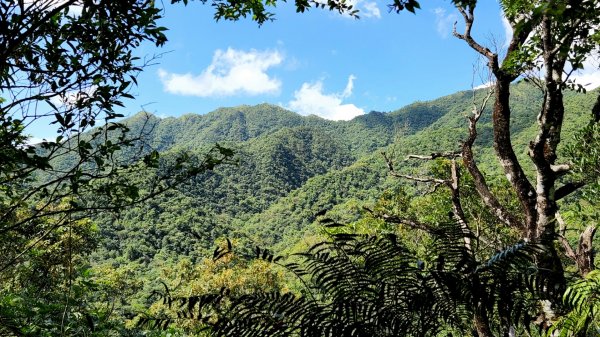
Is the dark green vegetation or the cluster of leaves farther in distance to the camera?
the dark green vegetation

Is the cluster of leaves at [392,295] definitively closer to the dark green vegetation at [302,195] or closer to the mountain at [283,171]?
the dark green vegetation at [302,195]

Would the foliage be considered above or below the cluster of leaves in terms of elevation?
below

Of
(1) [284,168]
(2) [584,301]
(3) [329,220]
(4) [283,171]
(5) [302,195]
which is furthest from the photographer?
(1) [284,168]

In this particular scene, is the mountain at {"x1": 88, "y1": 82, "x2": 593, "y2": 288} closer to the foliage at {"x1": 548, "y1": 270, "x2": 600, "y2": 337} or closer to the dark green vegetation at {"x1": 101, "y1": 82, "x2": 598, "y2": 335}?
the dark green vegetation at {"x1": 101, "y1": 82, "x2": 598, "y2": 335}

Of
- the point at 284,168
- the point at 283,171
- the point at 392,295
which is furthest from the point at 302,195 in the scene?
the point at 392,295

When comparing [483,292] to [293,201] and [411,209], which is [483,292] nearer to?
[411,209]

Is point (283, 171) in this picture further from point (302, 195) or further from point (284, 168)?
point (302, 195)

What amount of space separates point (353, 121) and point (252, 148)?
44.0 m

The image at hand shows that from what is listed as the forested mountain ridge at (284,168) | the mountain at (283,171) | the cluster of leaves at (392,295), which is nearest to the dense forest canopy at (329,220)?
the cluster of leaves at (392,295)

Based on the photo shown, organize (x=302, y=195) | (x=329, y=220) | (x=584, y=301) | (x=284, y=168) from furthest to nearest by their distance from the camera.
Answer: (x=284, y=168), (x=302, y=195), (x=584, y=301), (x=329, y=220)

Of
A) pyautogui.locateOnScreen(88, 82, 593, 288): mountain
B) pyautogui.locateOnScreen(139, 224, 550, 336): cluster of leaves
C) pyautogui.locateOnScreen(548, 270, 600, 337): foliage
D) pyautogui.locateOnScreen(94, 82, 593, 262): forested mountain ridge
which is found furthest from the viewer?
pyautogui.locateOnScreen(94, 82, 593, 262): forested mountain ridge

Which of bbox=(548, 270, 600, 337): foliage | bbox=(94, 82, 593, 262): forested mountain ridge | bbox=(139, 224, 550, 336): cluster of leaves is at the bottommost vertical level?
bbox=(548, 270, 600, 337): foliage

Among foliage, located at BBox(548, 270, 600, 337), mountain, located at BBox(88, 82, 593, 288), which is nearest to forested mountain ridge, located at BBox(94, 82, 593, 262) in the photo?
mountain, located at BBox(88, 82, 593, 288)

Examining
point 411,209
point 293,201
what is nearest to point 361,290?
point 411,209
